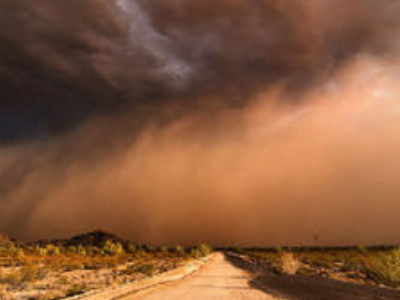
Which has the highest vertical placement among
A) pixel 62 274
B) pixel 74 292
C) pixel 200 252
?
pixel 200 252

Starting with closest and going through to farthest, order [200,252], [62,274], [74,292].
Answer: [74,292], [62,274], [200,252]

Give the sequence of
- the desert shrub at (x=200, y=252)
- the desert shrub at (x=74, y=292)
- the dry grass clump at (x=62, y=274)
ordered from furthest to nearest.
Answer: the desert shrub at (x=200, y=252), the dry grass clump at (x=62, y=274), the desert shrub at (x=74, y=292)

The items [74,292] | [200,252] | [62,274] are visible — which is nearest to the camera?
[74,292]

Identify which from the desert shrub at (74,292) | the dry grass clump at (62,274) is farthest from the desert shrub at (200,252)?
the desert shrub at (74,292)

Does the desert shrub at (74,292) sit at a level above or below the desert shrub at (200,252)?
below

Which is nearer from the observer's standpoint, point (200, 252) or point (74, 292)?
point (74, 292)

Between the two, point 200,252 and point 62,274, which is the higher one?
point 200,252

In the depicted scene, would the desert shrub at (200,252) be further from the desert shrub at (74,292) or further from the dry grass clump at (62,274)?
the desert shrub at (74,292)

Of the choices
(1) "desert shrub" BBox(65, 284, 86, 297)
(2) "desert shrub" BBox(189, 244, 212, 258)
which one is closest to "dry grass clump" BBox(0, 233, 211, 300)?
(1) "desert shrub" BBox(65, 284, 86, 297)

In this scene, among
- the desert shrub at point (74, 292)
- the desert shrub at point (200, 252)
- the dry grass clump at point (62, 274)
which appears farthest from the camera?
the desert shrub at point (200, 252)

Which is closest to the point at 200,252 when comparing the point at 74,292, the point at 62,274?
the point at 62,274

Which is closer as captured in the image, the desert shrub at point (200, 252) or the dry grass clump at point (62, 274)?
the dry grass clump at point (62, 274)

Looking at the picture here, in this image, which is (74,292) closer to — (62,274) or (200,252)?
(62,274)

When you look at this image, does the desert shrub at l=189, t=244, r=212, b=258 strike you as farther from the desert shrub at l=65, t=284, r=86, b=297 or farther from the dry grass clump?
the desert shrub at l=65, t=284, r=86, b=297
